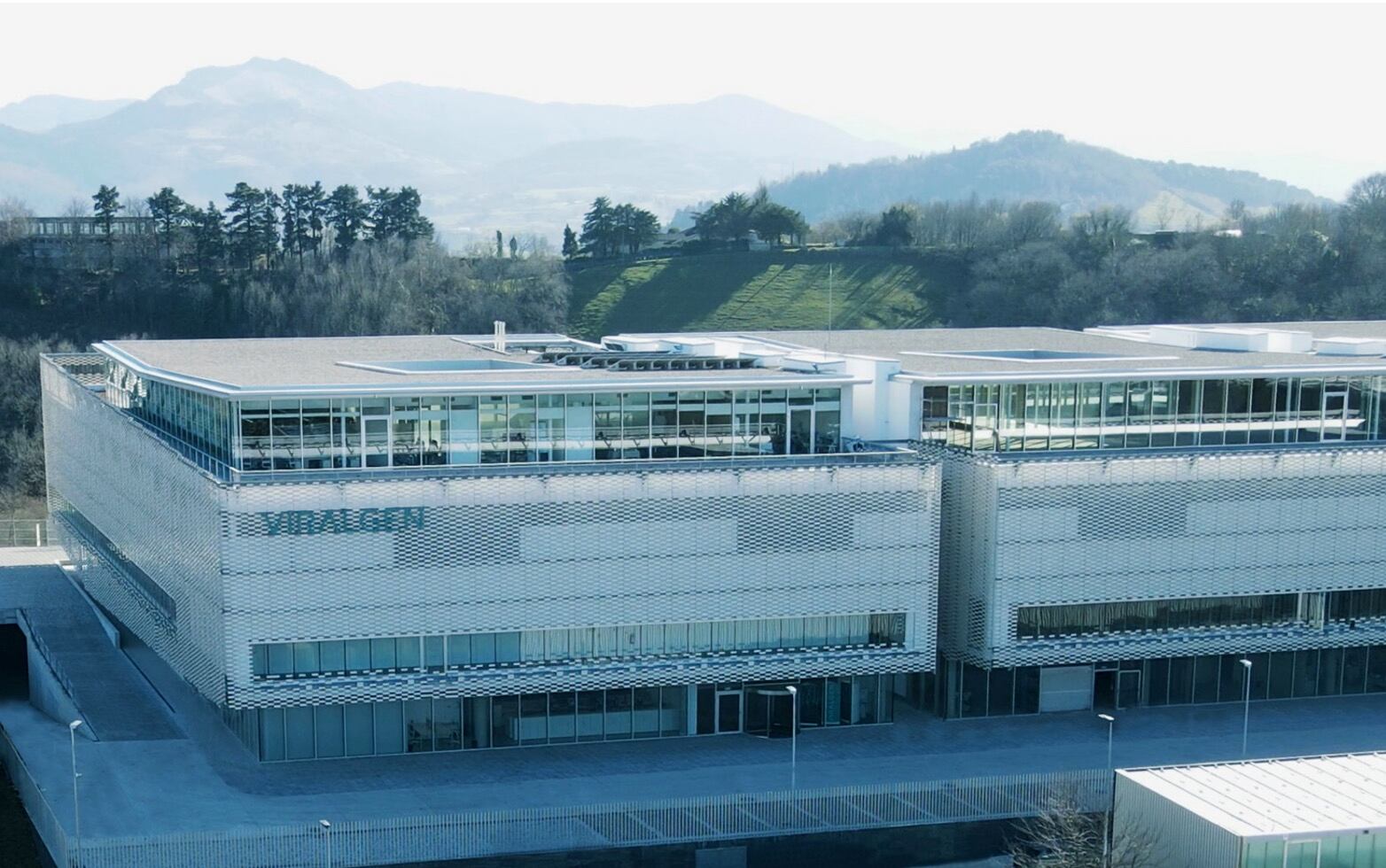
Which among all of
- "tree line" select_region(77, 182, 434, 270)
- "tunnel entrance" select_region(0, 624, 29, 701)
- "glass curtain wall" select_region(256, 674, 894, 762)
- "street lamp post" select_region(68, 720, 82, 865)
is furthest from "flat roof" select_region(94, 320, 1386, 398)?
"tree line" select_region(77, 182, 434, 270)

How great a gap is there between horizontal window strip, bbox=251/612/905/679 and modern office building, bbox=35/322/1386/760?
0.22 feet

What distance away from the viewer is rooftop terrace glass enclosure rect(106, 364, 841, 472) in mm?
39125

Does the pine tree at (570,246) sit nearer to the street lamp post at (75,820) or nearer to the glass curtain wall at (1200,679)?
the glass curtain wall at (1200,679)

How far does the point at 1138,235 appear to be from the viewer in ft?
422

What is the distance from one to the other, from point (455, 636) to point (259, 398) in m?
6.95

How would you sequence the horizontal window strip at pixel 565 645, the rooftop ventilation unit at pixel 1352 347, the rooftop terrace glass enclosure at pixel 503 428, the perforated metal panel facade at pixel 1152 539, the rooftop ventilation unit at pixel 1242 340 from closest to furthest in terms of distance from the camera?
the horizontal window strip at pixel 565 645
the rooftop terrace glass enclosure at pixel 503 428
the perforated metal panel facade at pixel 1152 539
the rooftop ventilation unit at pixel 1352 347
the rooftop ventilation unit at pixel 1242 340

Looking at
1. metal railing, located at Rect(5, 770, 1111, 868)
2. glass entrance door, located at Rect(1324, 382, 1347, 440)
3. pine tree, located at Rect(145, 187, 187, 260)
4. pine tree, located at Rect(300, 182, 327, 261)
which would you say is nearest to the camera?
metal railing, located at Rect(5, 770, 1111, 868)

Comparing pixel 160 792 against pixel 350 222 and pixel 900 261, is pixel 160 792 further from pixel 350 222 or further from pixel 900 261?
pixel 900 261

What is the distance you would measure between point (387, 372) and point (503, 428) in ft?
13.9

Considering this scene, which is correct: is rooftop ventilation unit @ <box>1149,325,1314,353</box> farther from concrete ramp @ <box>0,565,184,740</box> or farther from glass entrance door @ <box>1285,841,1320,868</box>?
concrete ramp @ <box>0,565,184,740</box>

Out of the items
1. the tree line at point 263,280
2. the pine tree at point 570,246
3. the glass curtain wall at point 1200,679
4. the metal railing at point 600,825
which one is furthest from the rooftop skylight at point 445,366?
the pine tree at point 570,246

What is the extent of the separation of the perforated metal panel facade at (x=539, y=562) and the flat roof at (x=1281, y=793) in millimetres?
9304

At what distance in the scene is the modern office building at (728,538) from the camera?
125 ft

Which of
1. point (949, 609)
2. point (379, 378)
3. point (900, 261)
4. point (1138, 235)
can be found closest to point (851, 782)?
point (949, 609)
